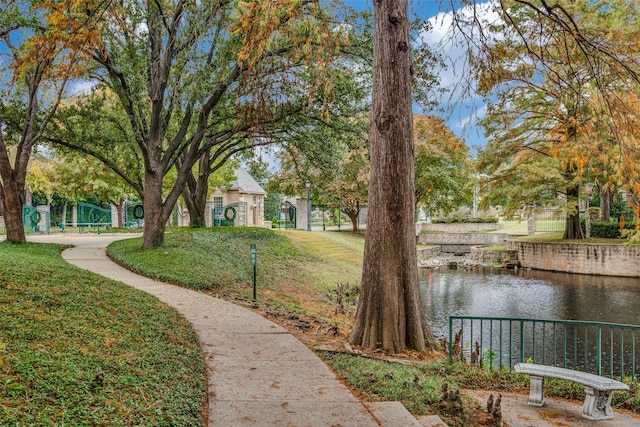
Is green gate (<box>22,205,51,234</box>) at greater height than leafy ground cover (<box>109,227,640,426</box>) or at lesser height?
greater

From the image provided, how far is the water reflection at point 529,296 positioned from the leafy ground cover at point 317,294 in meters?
3.16

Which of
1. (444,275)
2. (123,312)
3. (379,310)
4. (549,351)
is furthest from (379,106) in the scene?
(444,275)

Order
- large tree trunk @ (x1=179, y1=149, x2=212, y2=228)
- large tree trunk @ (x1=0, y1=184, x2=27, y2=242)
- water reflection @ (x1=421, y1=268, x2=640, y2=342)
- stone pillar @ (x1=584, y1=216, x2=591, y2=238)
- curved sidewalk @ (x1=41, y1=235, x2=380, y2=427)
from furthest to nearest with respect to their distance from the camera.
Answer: stone pillar @ (x1=584, y1=216, x2=591, y2=238) → large tree trunk @ (x1=179, y1=149, x2=212, y2=228) → water reflection @ (x1=421, y1=268, x2=640, y2=342) → large tree trunk @ (x1=0, y1=184, x2=27, y2=242) → curved sidewalk @ (x1=41, y1=235, x2=380, y2=427)

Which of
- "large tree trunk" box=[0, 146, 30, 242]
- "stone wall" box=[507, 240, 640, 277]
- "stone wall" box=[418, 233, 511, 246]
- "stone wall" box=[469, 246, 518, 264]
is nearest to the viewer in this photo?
"large tree trunk" box=[0, 146, 30, 242]

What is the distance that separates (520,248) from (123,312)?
81.4 feet

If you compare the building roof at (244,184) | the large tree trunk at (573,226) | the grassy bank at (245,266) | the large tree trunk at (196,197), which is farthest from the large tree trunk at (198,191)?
the large tree trunk at (573,226)

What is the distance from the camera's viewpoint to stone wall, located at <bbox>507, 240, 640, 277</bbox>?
72.5ft

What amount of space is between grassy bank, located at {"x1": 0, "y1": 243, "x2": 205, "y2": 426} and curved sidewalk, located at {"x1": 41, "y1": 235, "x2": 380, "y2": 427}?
0.23 meters

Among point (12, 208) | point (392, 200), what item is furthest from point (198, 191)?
point (392, 200)

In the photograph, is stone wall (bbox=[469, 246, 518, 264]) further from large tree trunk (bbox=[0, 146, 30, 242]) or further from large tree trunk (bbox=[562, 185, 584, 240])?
large tree trunk (bbox=[0, 146, 30, 242])

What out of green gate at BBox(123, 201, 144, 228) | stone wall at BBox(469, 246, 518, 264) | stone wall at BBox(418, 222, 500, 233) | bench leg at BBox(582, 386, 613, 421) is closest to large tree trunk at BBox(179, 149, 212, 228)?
green gate at BBox(123, 201, 144, 228)

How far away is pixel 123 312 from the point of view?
633cm

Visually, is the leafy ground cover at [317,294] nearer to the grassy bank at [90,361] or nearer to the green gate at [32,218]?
the grassy bank at [90,361]

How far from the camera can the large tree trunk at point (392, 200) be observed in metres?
6.81
